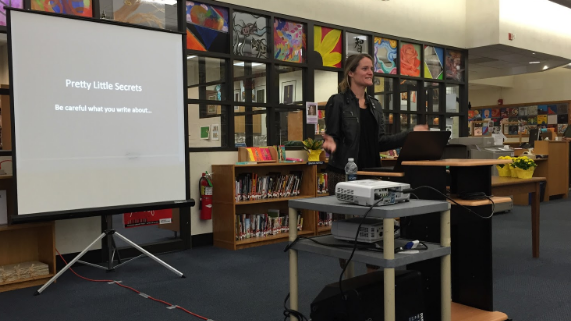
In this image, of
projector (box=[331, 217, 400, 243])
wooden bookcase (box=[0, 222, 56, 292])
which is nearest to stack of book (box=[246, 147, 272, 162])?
wooden bookcase (box=[0, 222, 56, 292])

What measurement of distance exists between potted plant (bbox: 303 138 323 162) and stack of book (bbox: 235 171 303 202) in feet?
0.78

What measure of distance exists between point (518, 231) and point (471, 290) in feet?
11.2

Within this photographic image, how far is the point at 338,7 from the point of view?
6223 millimetres

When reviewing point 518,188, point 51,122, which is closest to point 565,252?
point 518,188

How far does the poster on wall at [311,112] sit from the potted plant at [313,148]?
0.40 m

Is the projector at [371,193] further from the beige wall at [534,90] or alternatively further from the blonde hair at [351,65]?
the beige wall at [534,90]

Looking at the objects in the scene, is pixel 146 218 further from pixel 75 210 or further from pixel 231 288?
pixel 231 288

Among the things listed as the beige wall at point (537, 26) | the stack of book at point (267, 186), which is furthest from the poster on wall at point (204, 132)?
the beige wall at point (537, 26)

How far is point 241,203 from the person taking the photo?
4.87 meters

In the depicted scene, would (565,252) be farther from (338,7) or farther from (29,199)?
(29,199)

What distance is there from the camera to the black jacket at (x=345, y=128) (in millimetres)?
2887

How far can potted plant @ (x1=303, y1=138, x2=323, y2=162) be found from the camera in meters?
5.51

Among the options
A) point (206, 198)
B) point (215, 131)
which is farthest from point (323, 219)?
point (215, 131)

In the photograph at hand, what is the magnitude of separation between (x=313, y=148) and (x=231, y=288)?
2.46m
